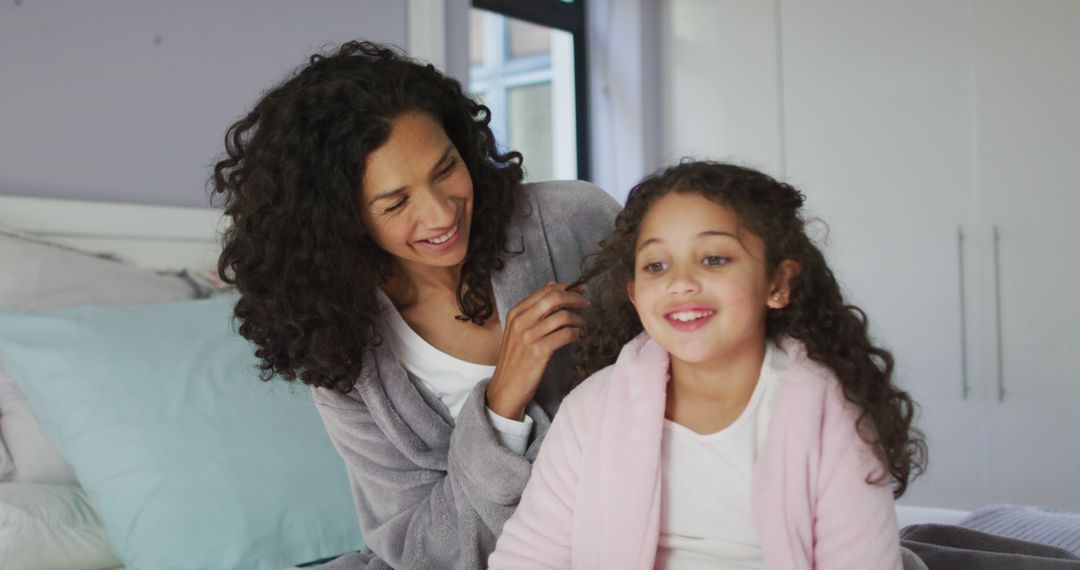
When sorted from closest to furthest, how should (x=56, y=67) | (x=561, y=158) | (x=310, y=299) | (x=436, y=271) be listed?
(x=310, y=299), (x=436, y=271), (x=56, y=67), (x=561, y=158)

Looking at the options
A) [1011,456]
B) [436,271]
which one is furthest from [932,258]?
[436,271]

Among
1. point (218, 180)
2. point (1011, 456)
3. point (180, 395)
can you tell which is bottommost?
point (1011, 456)

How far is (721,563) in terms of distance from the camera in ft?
3.85

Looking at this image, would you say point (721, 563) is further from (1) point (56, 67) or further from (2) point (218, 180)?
(1) point (56, 67)

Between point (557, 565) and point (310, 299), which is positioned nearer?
point (557, 565)

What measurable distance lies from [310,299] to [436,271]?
24cm

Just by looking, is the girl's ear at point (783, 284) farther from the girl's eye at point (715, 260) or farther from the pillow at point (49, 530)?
the pillow at point (49, 530)

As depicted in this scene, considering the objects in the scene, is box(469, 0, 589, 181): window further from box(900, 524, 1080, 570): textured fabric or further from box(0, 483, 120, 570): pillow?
box(900, 524, 1080, 570): textured fabric

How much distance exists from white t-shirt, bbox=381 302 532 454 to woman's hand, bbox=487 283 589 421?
14cm

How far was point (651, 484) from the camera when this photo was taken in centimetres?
119

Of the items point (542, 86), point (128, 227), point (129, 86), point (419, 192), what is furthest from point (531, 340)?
point (542, 86)

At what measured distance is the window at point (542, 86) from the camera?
3.79 m

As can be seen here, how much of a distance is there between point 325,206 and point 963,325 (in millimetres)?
2373

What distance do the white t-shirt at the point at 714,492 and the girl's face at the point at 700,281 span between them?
9cm
